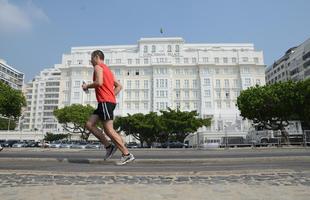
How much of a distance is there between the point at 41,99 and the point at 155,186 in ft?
443

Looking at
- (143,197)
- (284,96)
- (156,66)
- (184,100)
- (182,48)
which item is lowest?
(143,197)

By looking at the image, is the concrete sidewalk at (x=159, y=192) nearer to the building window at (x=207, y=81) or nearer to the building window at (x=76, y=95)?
the building window at (x=207, y=81)

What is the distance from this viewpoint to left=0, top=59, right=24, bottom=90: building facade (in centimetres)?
11478

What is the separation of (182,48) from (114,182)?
91.8 m

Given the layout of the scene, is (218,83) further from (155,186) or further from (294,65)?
(155,186)

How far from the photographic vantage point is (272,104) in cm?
4516

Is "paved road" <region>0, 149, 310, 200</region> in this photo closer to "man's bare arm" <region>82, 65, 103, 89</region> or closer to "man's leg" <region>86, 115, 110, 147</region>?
"man's leg" <region>86, 115, 110, 147</region>

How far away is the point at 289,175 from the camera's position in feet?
17.2

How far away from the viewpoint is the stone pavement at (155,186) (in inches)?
140

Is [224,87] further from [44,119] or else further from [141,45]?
[44,119]


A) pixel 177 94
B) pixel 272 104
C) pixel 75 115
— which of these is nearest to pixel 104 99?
pixel 272 104

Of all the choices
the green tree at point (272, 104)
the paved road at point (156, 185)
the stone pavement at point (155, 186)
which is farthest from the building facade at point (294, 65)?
the stone pavement at point (155, 186)

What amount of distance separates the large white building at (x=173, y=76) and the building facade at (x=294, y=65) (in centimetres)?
869

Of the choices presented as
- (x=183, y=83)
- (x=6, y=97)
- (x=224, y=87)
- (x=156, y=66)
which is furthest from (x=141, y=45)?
(x=6, y=97)
